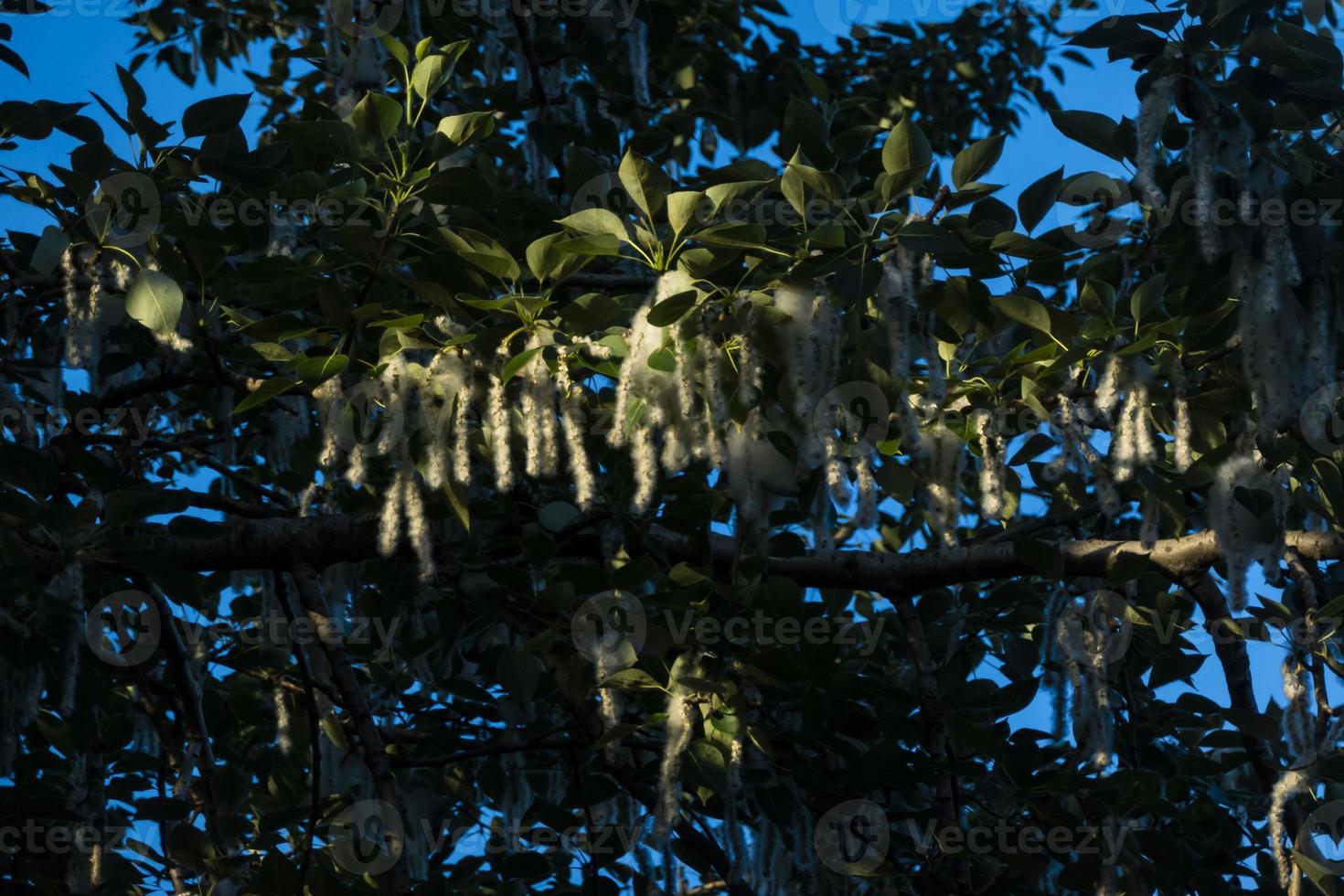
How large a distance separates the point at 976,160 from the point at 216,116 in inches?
64.7

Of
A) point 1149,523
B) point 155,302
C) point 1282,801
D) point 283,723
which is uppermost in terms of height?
point 155,302

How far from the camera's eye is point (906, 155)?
237cm

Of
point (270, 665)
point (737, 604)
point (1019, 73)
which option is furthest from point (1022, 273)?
point (1019, 73)

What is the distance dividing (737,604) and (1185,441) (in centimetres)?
100

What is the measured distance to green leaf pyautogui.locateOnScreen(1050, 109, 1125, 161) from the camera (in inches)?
106

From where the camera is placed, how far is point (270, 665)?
446cm

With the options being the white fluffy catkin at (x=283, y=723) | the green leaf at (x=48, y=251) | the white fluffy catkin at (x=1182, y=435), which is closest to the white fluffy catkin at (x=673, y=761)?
the white fluffy catkin at (x=1182, y=435)

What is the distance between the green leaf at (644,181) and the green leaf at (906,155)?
406 mm

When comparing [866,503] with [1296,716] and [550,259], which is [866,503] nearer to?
[550,259]

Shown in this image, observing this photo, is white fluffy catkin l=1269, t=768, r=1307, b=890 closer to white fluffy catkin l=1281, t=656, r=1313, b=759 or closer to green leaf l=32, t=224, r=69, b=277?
white fluffy catkin l=1281, t=656, r=1313, b=759

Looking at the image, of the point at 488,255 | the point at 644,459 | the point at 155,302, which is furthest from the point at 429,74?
the point at 644,459

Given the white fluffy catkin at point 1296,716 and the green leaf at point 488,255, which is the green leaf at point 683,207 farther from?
the white fluffy catkin at point 1296,716

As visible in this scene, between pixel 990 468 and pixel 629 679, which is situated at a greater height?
pixel 990 468

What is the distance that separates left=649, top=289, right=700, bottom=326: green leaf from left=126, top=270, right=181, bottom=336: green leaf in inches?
35.9
